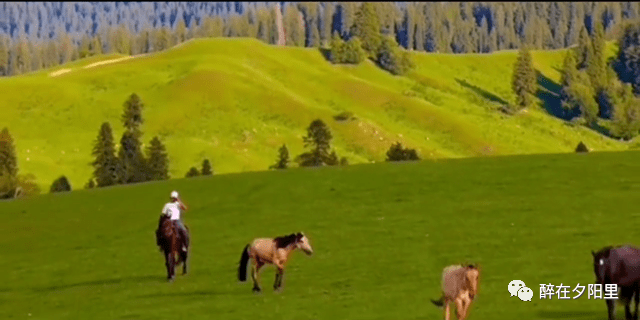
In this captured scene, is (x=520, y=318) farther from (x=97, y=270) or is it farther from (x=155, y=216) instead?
(x=155, y=216)

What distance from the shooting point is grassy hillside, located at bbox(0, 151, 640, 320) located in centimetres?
3578

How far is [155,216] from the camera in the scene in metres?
58.9

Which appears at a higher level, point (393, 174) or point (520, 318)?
point (393, 174)

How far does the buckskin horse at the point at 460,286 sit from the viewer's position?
28.3 metres

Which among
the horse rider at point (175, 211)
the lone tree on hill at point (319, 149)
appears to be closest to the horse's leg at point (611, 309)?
the horse rider at point (175, 211)

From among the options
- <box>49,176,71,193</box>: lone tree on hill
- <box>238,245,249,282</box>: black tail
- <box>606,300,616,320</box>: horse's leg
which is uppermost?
<box>49,176,71,193</box>: lone tree on hill

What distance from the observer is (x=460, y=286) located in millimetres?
28375

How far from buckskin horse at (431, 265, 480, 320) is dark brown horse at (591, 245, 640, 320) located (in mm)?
2683

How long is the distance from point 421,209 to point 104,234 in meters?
13.6

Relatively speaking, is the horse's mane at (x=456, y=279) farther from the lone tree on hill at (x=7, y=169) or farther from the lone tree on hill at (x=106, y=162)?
the lone tree on hill at (x=106, y=162)

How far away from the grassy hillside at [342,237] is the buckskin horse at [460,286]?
2916 millimetres

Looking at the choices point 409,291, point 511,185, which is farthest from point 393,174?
point 409,291

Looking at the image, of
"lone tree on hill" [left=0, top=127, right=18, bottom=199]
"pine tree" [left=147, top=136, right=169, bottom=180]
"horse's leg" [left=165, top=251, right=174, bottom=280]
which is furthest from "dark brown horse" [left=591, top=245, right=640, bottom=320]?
"pine tree" [left=147, top=136, right=169, bottom=180]

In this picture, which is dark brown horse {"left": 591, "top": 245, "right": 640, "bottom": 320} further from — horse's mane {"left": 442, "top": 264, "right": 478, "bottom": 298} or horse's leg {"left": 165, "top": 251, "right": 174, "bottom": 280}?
horse's leg {"left": 165, "top": 251, "right": 174, "bottom": 280}
